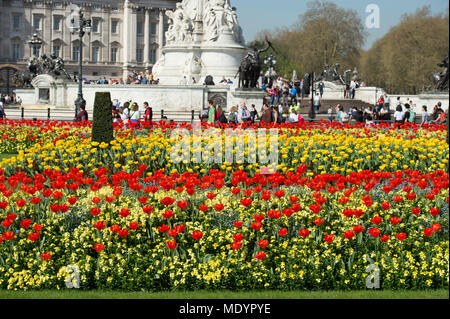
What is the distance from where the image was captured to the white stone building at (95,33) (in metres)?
95.2

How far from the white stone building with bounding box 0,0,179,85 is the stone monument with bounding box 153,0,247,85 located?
51036 mm

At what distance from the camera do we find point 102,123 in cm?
1620

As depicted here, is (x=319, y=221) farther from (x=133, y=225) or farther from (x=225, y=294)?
(x=133, y=225)

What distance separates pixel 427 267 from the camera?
23.4ft

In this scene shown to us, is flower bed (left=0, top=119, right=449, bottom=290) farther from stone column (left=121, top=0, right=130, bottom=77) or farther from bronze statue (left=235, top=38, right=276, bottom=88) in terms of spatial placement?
stone column (left=121, top=0, right=130, bottom=77)

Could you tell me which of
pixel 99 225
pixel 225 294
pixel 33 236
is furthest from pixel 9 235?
pixel 225 294

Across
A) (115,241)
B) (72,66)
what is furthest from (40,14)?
(115,241)

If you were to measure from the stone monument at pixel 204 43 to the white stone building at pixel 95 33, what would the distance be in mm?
51036

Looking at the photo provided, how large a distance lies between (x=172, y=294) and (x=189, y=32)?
4149 centimetres
